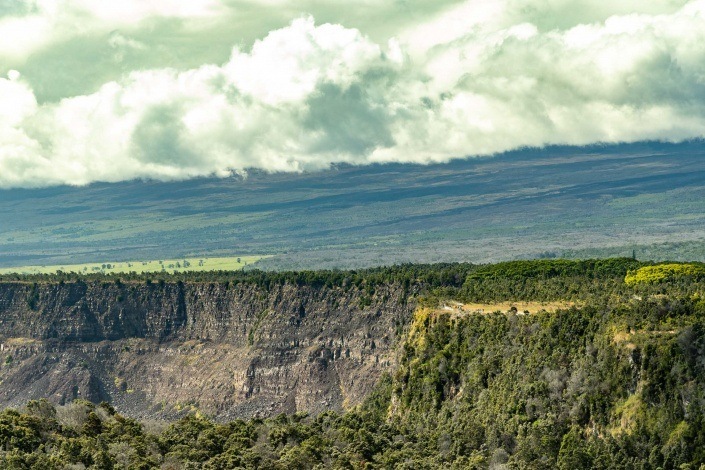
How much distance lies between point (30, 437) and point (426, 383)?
144ft

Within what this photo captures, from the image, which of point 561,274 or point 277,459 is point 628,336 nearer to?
point 277,459

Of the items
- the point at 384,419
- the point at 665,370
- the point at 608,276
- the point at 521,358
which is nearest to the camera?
the point at 665,370

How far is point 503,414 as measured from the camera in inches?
5017

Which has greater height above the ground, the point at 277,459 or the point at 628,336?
the point at 628,336

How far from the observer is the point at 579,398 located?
4700 inches

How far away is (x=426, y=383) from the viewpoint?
145000 mm

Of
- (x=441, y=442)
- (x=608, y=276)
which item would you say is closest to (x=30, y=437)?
(x=441, y=442)

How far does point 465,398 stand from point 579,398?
19.2 m

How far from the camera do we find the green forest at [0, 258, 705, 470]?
4395 inches

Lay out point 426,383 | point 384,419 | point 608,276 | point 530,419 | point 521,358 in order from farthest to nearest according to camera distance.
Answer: point 608,276
point 384,419
point 426,383
point 521,358
point 530,419

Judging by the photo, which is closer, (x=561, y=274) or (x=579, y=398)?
(x=579, y=398)

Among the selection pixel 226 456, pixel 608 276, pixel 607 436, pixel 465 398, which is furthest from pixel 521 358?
pixel 608 276

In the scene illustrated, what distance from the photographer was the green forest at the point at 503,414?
112m

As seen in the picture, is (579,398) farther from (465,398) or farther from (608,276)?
(608,276)
